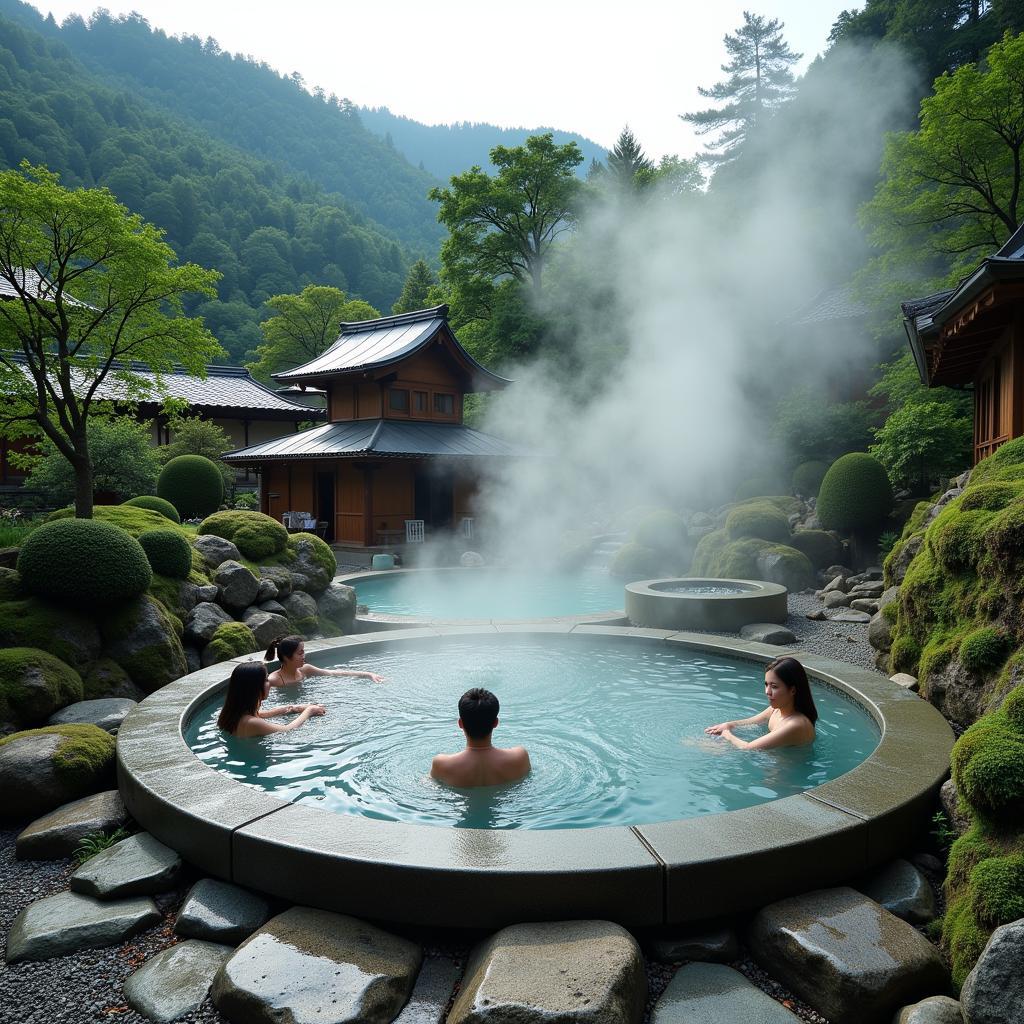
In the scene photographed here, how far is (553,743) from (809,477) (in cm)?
1578

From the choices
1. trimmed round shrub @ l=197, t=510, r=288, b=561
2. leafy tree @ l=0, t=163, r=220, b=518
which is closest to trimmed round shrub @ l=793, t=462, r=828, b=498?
trimmed round shrub @ l=197, t=510, r=288, b=561

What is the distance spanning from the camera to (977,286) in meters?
6.74

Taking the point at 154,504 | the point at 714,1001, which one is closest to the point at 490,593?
the point at 154,504

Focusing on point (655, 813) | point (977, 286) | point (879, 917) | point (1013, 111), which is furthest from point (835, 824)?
point (1013, 111)

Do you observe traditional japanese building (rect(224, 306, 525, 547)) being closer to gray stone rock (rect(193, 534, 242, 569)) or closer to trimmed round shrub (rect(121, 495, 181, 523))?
trimmed round shrub (rect(121, 495, 181, 523))

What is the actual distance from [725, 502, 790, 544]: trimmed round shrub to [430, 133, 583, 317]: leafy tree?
19.4 m

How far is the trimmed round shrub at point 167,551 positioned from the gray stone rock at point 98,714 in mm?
2641

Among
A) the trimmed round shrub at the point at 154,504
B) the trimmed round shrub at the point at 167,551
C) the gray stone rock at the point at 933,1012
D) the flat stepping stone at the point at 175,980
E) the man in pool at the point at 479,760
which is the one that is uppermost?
the trimmed round shrub at the point at 154,504

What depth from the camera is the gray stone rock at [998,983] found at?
2344 millimetres

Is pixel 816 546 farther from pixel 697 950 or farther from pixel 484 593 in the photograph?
pixel 697 950

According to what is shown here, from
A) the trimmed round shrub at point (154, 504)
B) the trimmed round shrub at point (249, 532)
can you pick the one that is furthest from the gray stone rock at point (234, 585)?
the trimmed round shrub at point (154, 504)

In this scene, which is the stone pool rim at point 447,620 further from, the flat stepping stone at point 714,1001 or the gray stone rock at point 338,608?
the flat stepping stone at point 714,1001

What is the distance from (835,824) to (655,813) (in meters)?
1.37

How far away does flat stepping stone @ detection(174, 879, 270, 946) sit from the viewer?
3.22 m
